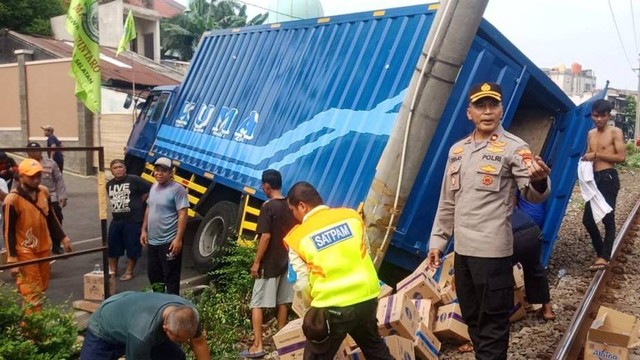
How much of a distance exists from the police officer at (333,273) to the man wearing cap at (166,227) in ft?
8.88

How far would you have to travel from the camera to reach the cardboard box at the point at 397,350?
3.71 metres

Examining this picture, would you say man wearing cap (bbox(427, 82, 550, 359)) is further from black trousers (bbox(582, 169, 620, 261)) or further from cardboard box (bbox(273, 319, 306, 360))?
black trousers (bbox(582, 169, 620, 261))

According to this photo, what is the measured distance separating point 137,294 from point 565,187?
16.2 ft

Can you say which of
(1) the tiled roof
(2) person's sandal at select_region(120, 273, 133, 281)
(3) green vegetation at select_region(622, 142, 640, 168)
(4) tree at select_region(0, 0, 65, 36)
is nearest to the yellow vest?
(2) person's sandal at select_region(120, 273, 133, 281)

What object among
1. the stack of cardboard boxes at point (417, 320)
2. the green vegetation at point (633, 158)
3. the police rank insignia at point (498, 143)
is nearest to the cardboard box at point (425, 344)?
the stack of cardboard boxes at point (417, 320)

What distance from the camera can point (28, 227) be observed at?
487 cm

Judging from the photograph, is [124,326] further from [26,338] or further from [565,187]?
[565,187]

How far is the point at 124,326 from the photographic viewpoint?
3.07 meters

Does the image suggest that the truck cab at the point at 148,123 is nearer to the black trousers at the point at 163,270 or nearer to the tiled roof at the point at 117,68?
the black trousers at the point at 163,270

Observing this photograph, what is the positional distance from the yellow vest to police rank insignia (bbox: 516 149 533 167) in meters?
0.97

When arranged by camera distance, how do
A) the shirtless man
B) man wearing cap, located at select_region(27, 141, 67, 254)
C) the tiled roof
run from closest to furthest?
the shirtless man → man wearing cap, located at select_region(27, 141, 67, 254) → the tiled roof

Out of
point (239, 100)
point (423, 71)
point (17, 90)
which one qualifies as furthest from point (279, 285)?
point (17, 90)

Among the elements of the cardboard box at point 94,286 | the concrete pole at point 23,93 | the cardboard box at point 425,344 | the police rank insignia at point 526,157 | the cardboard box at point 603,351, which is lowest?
the concrete pole at point 23,93

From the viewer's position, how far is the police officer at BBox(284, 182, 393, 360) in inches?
121
